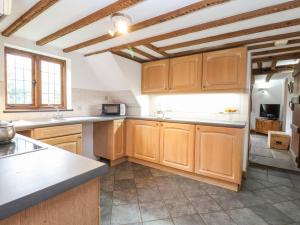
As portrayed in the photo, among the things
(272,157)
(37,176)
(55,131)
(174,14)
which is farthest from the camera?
(272,157)

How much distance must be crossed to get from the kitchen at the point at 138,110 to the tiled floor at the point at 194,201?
1 centimetres

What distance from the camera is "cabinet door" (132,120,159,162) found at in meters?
2.79

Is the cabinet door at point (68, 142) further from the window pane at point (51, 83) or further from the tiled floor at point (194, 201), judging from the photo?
the window pane at point (51, 83)

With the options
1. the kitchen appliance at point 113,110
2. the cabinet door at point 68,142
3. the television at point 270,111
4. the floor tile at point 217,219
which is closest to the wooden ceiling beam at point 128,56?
the kitchen appliance at point 113,110

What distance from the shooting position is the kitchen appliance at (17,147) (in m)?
0.93

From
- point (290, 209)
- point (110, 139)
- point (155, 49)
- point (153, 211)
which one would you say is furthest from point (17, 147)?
point (290, 209)

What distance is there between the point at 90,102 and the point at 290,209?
3197 millimetres

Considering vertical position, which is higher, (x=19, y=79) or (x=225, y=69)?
(x=225, y=69)

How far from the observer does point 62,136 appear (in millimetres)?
2215

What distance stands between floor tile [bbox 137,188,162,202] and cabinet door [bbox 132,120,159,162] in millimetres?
673

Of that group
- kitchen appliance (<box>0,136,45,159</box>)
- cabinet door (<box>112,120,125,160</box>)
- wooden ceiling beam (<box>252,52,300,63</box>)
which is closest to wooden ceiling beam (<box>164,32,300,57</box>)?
wooden ceiling beam (<box>252,52,300,63</box>)

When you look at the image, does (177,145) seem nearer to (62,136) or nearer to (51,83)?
(62,136)

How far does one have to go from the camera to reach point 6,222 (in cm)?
51

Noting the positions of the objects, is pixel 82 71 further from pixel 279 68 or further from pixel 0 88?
pixel 279 68
